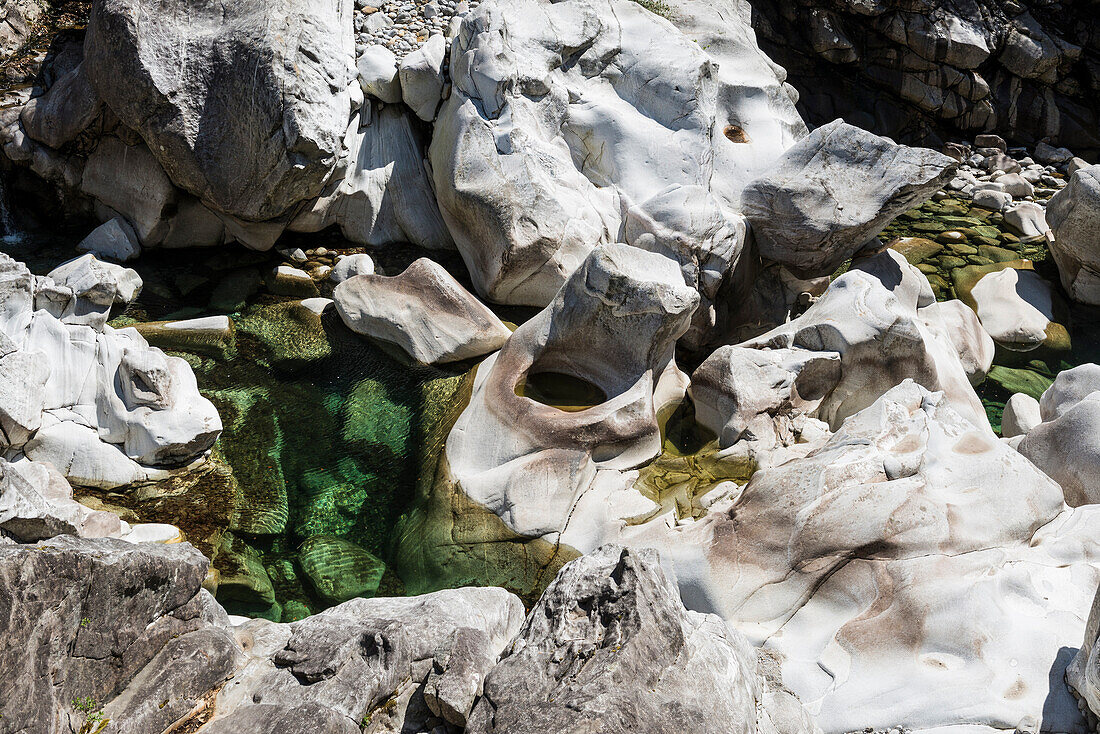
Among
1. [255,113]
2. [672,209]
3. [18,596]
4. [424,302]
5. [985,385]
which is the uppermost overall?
[18,596]

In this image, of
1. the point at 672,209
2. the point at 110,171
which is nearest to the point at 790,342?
the point at 672,209

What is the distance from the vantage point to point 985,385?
842cm

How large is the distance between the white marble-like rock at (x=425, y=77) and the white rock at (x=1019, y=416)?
6.20 metres

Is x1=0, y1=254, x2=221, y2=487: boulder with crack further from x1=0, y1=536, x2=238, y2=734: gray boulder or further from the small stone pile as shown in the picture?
the small stone pile

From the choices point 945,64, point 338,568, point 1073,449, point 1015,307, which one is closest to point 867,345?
point 1073,449

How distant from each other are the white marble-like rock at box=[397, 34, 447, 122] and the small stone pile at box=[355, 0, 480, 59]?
0.53 metres

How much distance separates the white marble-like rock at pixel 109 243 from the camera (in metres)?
8.05

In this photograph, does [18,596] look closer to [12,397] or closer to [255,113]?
[12,397]

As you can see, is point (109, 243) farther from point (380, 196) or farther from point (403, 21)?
point (403, 21)

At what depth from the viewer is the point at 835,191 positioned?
8055 mm

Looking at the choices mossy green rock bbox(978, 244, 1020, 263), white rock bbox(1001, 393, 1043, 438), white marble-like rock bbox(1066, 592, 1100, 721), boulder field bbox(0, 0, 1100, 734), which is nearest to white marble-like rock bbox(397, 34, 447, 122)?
boulder field bbox(0, 0, 1100, 734)

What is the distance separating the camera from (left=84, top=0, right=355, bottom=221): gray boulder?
754cm

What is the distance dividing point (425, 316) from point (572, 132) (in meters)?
2.80

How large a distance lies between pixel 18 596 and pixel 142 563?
1.64 ft
